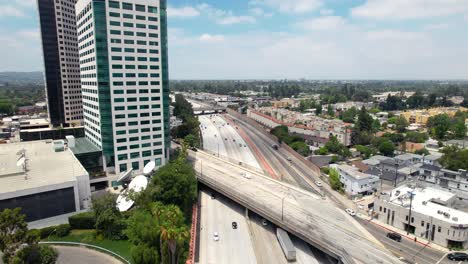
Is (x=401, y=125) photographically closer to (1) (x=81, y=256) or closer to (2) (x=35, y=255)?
(1) (x=81, y=256)

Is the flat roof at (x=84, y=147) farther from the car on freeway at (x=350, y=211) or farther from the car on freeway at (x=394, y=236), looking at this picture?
the car on freeway at (x=394, y=236)

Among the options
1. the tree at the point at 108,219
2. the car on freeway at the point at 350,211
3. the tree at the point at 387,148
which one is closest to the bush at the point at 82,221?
the tree at the point at 108,219

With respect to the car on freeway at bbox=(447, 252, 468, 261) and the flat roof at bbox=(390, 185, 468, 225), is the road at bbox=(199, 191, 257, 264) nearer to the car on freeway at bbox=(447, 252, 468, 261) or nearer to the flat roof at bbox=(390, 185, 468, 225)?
the flat roof at bbox=(390, 185, 468, 225)

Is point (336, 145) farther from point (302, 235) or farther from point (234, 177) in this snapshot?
point (302, 235)

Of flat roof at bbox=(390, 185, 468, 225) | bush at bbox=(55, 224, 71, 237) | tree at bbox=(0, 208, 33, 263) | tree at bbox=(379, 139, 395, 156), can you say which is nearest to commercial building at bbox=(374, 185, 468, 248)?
flat roof at bbox=(390, 185, 468, 225)

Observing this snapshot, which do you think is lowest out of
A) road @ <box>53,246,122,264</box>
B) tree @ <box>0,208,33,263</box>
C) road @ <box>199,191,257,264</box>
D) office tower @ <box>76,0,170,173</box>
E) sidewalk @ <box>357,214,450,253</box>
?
road @ <box>199,191,257,264</box>

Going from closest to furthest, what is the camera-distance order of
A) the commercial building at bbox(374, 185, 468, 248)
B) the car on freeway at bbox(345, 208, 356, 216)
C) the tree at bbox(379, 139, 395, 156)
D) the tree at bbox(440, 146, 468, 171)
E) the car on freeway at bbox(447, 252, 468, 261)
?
the car on freeway at bbox(447, 252, 468, 261)
the commercial building at bbox(374, 185, 468, 248)
the car on freeway at bbox(345, 208, 356, 216)
the tree at bbox(440, 146, 468, 171)
the tree at bbox(379, 139, 395, 156)

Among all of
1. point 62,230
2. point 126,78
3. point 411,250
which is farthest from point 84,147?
point 411,250
